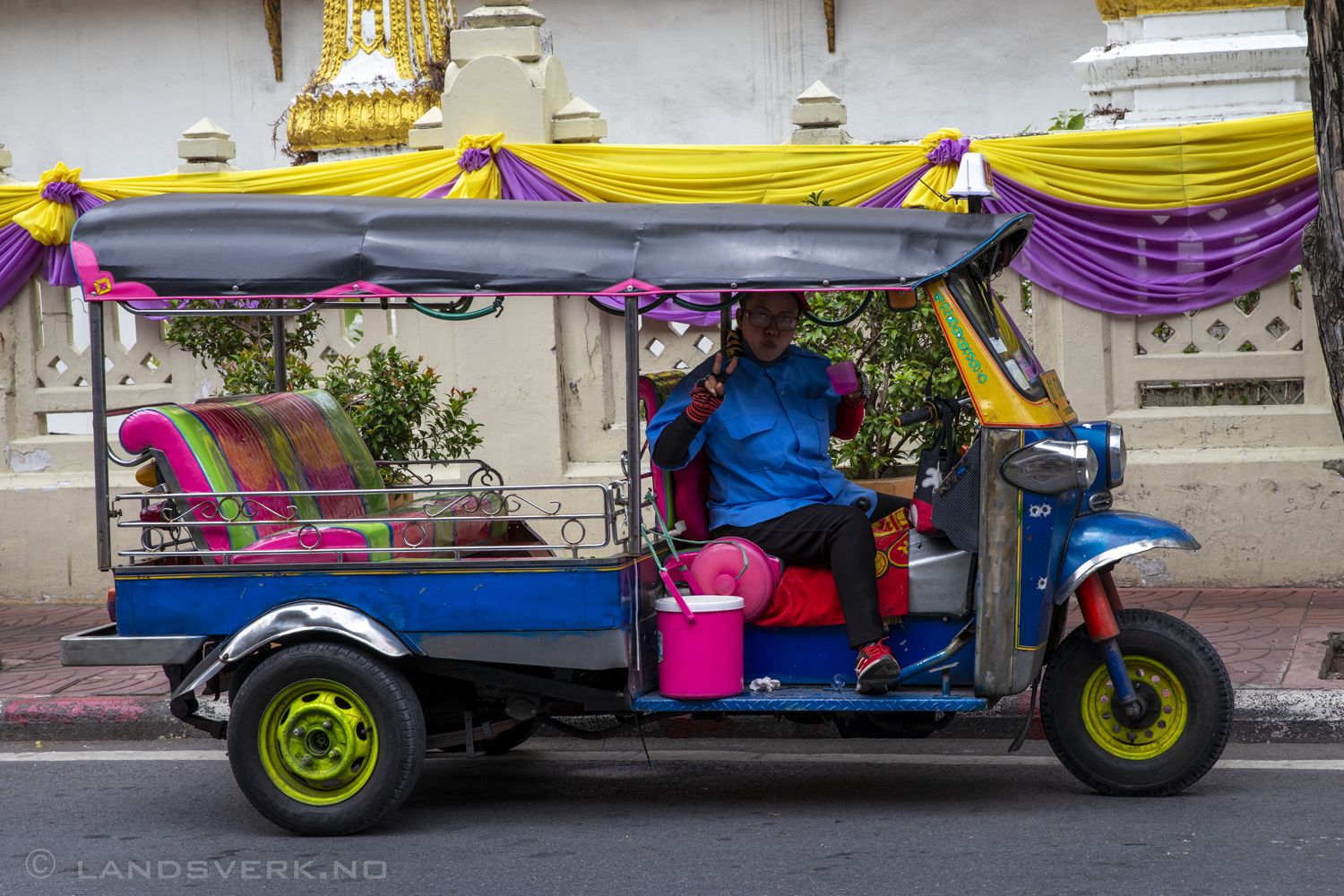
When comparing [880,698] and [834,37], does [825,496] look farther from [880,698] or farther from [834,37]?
[834,37]

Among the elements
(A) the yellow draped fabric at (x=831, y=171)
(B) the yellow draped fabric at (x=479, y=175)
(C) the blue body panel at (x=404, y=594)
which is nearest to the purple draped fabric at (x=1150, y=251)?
(A) the yellow draped fabric at (x=831, y=171)

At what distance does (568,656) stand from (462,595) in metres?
0.39

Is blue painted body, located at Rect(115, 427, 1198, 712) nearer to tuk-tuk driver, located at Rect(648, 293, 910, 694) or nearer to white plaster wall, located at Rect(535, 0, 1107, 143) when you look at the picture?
tuk-tuk driver, located at Rect(648, 293, 910, 694)

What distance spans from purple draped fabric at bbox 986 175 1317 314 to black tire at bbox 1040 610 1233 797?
380cm

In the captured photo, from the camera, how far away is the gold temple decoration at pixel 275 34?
573 inches

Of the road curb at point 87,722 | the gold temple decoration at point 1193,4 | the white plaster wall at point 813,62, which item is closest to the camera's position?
the road curb at point 87,722

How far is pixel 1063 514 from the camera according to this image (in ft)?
15.0

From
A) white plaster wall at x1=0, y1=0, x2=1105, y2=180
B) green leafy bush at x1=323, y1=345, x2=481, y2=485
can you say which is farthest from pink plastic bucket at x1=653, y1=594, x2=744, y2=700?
white plaster wall at x1=0, y1=0, x2=1105, y2=180

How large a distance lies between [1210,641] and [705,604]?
3223 millimetres

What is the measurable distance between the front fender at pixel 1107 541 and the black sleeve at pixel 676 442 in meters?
1.25

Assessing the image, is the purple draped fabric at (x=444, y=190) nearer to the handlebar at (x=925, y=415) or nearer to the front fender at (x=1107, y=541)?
the handlebar at (x=925, y=415)

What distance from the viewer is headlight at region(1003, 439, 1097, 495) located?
4488 millimetres

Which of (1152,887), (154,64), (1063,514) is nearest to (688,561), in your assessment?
(1063,514)

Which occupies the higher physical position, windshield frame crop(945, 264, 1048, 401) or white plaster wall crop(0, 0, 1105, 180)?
white plaster wall crop(0, 0, 1105, 180)
